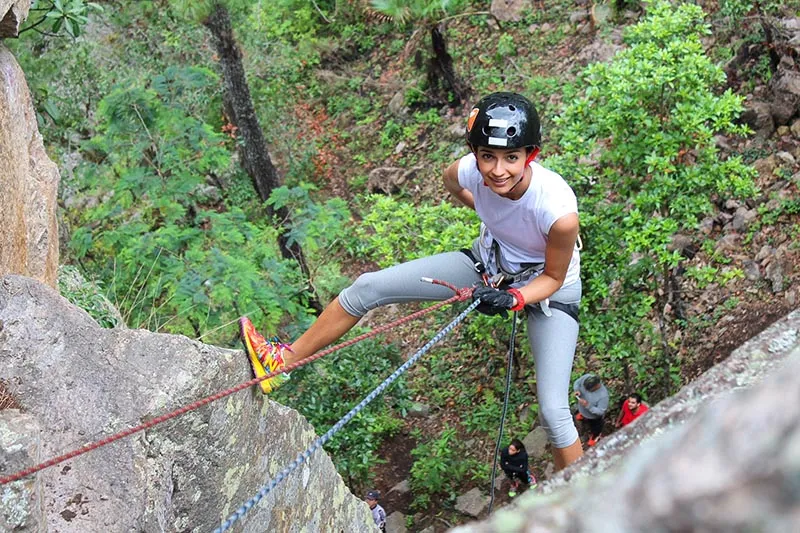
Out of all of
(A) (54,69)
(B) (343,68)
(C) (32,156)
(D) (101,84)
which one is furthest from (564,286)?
(B) (343,68)

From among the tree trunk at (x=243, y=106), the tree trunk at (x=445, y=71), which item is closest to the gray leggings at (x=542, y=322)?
the tree trunk at (x=243, y=106)

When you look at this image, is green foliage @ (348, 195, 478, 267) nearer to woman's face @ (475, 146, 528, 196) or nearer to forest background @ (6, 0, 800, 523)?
forest background @ (6, 0, 800, 523)

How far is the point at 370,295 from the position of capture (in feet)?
14.3

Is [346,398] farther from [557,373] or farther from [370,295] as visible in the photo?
[557,373]

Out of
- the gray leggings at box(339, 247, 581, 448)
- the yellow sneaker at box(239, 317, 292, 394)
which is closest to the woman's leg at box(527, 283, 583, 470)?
the gray leggings at box(339, 247, 581, 448)

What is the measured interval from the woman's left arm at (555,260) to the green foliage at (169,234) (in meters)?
3.21

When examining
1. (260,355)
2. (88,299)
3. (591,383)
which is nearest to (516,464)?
(591,383)

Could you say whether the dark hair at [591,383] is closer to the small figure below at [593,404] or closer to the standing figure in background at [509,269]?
the small figure below at [593,404]

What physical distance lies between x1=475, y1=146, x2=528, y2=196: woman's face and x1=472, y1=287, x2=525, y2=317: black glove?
0.51 meters

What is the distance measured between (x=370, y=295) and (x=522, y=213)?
949 millimetres

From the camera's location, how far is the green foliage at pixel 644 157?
5570mm

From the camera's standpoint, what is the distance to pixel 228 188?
Result: 12.6 m

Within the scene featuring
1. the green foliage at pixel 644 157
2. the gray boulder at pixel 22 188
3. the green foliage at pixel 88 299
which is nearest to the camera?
the gray boulder at pixel 22 188

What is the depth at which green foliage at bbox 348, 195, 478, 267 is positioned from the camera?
6301mm
